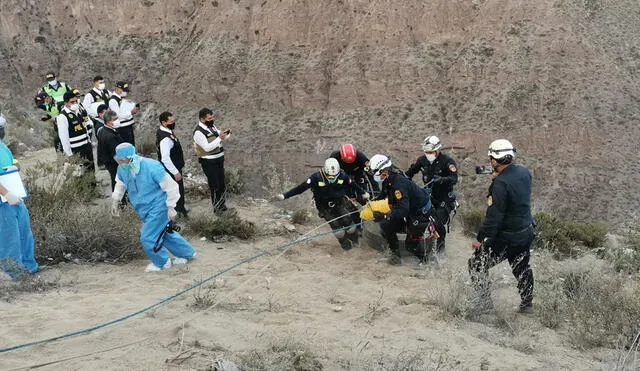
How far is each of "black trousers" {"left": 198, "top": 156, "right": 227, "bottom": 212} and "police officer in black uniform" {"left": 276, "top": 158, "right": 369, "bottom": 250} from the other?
1.41 metres

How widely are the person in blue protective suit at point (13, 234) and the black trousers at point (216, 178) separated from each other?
294cm

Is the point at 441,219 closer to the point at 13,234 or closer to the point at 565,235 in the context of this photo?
the point at 565,235

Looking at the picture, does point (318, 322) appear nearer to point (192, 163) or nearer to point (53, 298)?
point (53, 298)

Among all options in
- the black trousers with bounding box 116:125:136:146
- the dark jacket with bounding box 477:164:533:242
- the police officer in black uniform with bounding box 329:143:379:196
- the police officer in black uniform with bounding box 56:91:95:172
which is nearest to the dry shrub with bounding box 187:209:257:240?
the police officer in black uniform with bounding box 329:143:379:196

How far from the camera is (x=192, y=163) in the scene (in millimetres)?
14438

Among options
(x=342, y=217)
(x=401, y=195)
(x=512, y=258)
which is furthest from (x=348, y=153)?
(x=512, y=258)

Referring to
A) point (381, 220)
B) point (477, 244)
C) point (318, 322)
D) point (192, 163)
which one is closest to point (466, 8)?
point (192, 163)

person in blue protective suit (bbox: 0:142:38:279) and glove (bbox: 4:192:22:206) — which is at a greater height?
glove (bbox: 4:192:22:206)

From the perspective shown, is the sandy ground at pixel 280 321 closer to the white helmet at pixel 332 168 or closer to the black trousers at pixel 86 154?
the white helmet at pixel 332 168

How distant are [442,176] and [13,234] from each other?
5.51 metres

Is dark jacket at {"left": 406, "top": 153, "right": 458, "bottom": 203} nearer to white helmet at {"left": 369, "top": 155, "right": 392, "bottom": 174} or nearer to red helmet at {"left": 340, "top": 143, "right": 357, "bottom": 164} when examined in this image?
red helmet at {"left": 340, "top": 143, "right": 357, "bottom": 164}

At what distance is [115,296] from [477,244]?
381 cm

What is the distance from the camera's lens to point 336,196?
821 centimetres

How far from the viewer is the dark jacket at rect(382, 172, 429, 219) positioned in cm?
730
